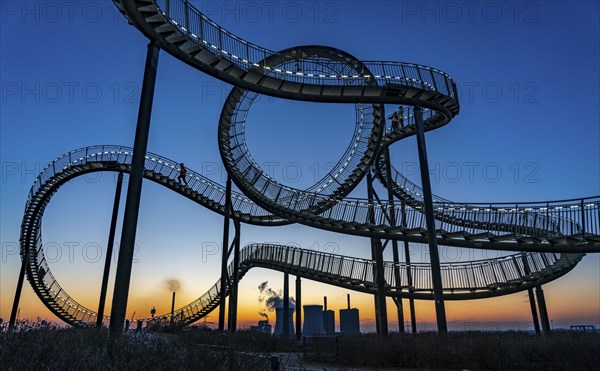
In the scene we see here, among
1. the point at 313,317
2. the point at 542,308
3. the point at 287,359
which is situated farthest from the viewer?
the point at 313,317

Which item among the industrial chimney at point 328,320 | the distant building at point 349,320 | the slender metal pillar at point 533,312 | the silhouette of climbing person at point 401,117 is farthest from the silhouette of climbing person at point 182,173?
the distant building at point 349,320

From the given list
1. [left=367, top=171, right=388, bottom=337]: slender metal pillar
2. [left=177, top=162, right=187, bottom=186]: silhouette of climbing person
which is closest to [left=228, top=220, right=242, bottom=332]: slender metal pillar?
[left=177, top=162, right=187, bottom=186]: silhouette of climbing person

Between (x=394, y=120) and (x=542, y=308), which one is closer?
(x=542, y=308)

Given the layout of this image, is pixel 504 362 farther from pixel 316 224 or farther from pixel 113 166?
pixel 113 166

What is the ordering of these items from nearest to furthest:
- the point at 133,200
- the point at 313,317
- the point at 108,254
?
the point at 133,200 → the point at 108,254 → the point at 313,317

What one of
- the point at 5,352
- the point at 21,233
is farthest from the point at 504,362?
the point at 21,233

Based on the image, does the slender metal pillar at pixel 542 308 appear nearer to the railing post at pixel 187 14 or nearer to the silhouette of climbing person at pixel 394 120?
the silhouette of climbing person at pixel 394 120

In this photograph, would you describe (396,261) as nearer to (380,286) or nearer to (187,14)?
(380,286)

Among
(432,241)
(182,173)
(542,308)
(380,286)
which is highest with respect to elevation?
(182,173)

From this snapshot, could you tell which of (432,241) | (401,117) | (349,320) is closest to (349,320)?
(349,320)
